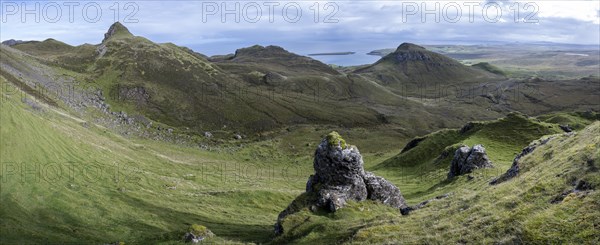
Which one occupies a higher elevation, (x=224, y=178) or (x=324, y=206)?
(x=324, y=206)

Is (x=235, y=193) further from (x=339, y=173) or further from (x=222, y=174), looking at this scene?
(x=339, y=173)

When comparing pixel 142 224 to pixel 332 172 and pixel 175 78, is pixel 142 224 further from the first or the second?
pixel 175 78

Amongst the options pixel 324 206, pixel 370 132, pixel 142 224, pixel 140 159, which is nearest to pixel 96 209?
pixel 142 224

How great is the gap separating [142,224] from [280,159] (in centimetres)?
8370

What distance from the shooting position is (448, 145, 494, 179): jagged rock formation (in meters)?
74.8

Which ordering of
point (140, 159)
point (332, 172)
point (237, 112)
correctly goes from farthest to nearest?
point (237, 112)
point (140, 159)
point (332, 172)

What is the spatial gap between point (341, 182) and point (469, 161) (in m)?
35.8

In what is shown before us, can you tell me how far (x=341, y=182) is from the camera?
51781 mm

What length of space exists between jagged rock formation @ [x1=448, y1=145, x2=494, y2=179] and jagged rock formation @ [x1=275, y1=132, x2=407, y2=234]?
1069 inches

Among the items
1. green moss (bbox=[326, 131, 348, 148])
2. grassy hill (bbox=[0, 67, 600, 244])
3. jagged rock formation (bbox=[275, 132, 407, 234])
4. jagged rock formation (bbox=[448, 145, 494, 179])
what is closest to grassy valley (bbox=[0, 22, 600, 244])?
grassy hill (bbox=[0, 67, 600, 244])

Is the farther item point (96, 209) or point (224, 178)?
point (224, 178)

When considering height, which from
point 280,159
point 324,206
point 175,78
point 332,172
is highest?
point 175,78

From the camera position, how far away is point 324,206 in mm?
48406

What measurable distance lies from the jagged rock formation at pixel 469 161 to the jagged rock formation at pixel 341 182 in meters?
27.1
